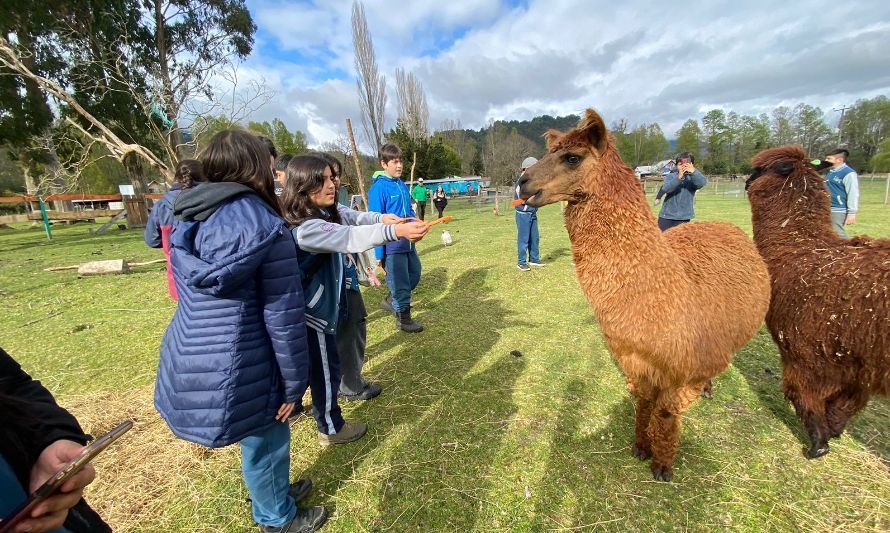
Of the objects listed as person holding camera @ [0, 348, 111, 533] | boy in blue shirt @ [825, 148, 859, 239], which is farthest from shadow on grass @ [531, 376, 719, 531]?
boy in blue shirt @ [825, 148, 859, 239]

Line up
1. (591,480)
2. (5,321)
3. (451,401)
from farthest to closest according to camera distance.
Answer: (5,321)
(451,401)
(591,480)

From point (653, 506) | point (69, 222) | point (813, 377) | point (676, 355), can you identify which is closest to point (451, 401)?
point (653, 506)

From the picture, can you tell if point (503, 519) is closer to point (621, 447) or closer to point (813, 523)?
point (621, 447)

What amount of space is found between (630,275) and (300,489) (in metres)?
2.36

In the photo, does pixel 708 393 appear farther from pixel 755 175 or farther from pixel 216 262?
pixel 216 262

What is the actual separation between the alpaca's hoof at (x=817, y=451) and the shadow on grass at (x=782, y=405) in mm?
87

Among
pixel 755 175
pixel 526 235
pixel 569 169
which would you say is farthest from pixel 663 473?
pixel 526 235

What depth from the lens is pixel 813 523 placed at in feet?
6.43

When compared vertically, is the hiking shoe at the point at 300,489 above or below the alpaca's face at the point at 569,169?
below

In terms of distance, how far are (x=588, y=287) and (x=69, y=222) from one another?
34.8m

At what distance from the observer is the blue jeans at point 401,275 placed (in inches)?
175

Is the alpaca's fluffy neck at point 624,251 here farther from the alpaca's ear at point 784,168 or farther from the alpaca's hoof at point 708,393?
the alpaca's ear at point 784,168

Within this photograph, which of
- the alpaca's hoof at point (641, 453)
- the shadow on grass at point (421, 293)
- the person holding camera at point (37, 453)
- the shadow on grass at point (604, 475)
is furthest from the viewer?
the shadow on grass at point (421, 293)

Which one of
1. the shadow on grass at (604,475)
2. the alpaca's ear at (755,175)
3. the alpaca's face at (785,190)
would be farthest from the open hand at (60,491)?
the alpaca's ear at (755,175)
